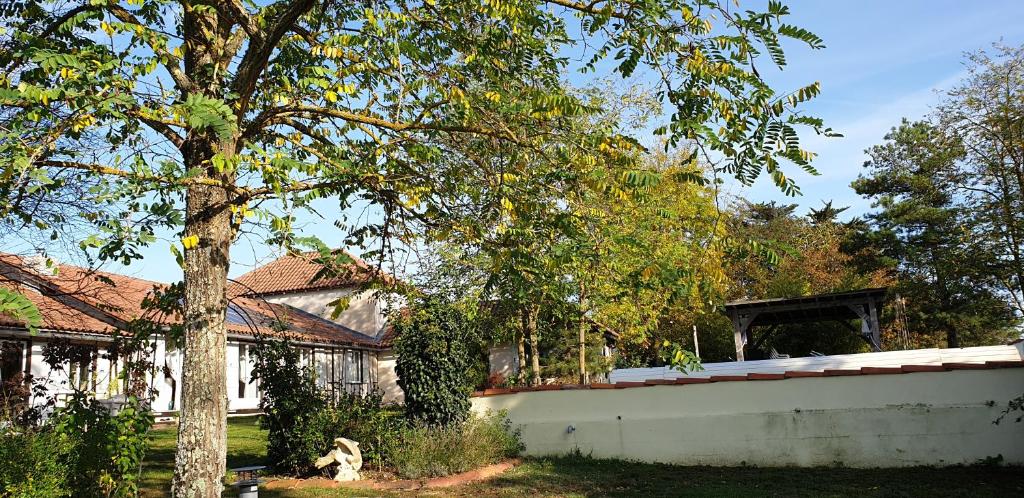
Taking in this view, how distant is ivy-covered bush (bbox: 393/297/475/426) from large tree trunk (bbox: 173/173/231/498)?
18.6 ft

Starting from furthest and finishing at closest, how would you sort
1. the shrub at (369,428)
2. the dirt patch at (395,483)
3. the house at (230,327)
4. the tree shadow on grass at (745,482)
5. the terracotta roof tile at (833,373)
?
the shrub at (369,428) → the dirt patch at (395,483) → the terracotta roof tile at (833,373) → the tree shadow on grass at (745,482) → the house at (230,327)

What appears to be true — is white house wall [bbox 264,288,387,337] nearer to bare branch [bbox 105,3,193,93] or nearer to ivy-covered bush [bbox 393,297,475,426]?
ivy-covered bush [bbox 393,297,475,426]

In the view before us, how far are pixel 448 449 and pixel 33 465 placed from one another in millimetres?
5617

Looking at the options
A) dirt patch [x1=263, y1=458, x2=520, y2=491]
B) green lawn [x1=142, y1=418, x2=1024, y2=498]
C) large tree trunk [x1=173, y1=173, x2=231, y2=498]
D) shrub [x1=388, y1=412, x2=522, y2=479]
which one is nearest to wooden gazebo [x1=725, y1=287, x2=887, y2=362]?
green lawn [x1=142, y1=418, x2=1024, y2=498]

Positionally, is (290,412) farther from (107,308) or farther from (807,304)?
(807,304)

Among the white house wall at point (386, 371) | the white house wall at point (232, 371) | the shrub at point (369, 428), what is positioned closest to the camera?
the shrub at point (369, 428)

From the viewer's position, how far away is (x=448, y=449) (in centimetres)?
1071

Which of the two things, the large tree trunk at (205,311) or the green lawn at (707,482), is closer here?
the large tree trunk at (205,311)

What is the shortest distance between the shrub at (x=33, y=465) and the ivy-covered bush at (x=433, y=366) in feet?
18.0

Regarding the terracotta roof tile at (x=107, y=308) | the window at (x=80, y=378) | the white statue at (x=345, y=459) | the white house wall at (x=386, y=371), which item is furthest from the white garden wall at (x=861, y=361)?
the white house wall at (x=386, y=371)

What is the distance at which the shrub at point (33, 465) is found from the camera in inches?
240

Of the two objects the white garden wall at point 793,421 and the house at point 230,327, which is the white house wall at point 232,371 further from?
the white garden wall at point 793,421

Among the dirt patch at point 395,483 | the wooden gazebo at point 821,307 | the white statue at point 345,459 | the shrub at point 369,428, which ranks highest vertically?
the wooden gazebo at point 821,307

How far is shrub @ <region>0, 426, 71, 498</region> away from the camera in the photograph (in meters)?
6.09
